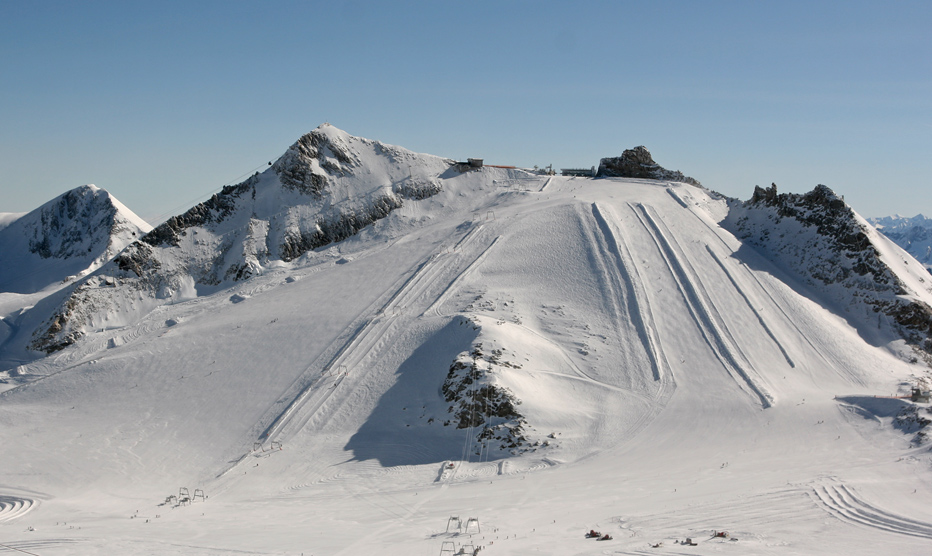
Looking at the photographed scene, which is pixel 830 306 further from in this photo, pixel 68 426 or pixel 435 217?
pixel 68 426

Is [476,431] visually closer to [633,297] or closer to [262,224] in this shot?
[633,297]

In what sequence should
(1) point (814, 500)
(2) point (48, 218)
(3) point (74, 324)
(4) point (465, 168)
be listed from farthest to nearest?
(2) point (48, 218), (4) point (465, 168), (3) point (74, 324), (1) point (814, 500)

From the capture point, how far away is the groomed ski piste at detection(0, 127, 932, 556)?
19.2 meters

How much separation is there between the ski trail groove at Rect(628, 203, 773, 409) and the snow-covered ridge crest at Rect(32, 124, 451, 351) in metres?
22.3

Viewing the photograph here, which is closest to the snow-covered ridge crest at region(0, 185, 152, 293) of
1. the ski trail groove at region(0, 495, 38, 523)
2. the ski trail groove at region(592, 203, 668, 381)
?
the ski trail groove at region(0, 495, 38, 523)

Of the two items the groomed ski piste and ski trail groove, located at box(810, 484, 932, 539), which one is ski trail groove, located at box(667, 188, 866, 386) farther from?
ski trail groove, located at box(810, 484, 932, 539)

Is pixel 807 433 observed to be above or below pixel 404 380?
below

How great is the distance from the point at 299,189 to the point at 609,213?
27.5 metres

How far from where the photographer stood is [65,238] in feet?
245

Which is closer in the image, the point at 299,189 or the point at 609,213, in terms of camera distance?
the point at 609,213

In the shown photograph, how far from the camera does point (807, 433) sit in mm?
26328

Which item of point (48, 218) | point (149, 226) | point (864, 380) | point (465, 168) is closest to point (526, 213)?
point (465, 168)

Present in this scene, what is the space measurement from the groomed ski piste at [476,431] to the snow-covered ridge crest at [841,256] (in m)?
2.03

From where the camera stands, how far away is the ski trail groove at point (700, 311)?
3080 cm
